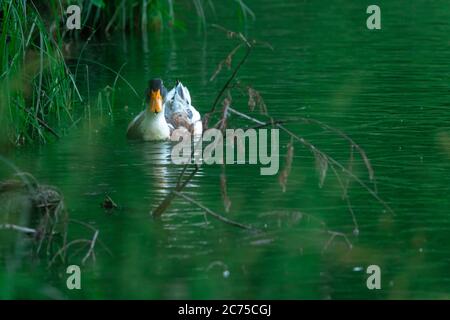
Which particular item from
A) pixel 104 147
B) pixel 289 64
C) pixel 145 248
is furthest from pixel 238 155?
pixel 289 64

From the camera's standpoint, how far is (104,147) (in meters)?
11.9

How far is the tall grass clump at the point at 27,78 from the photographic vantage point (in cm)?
1048


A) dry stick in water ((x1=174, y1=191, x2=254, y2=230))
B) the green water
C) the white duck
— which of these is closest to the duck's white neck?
the white duck

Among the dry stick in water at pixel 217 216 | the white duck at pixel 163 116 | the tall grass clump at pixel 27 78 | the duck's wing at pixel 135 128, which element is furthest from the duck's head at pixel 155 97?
the dry stick in water at pixel 217 216

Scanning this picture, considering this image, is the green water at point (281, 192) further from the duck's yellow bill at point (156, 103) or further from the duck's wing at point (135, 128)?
the duck's yellow bill at point (156, 103)

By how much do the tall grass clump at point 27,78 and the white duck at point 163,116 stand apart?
0.76 meters

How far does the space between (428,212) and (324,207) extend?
73cm

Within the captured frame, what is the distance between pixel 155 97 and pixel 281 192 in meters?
3.02

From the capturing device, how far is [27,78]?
1130 centimetres

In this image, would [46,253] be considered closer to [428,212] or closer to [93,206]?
[93,206]

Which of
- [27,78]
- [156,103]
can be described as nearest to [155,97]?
[156,103]

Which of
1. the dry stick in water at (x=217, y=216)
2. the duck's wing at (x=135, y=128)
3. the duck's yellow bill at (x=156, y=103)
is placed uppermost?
the duck's yellow bill at (x=156, y=103)

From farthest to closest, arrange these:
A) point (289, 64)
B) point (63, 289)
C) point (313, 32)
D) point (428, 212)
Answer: point (313, 32) < point (289, 64) < point (428, 212) < point (63, 289)

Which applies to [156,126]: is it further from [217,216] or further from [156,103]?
[217,216]
